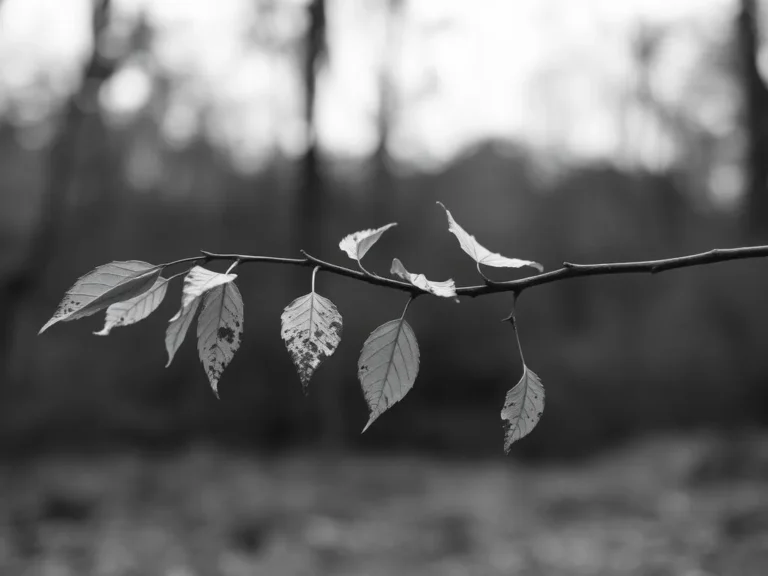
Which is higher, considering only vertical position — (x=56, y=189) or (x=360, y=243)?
(x=56, y=189)

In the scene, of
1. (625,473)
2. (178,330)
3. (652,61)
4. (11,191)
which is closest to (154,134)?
(11,191)

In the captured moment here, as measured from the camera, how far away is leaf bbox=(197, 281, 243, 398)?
0.97ft

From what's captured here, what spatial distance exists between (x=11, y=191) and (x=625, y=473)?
646cm

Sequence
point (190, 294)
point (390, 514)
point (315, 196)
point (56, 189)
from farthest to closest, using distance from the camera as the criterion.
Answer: point (315, 196)
point (56, 189)
point (390, 514)
point (190, 294)

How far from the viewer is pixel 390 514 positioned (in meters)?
4.04

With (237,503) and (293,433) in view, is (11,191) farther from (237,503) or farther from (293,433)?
(237,503)

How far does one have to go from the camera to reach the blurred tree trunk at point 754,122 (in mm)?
5727

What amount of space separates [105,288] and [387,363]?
128mm

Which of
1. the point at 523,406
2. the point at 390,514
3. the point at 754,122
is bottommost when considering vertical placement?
the point at 390,514

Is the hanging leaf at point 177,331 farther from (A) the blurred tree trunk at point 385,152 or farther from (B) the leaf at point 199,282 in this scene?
(A) the blurred tree trunk at point 385,152

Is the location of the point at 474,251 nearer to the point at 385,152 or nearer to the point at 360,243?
the point at 360,243

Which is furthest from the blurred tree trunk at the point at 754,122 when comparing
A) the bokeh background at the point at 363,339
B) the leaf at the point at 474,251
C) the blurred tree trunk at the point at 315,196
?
the leaf at the point at 474,251

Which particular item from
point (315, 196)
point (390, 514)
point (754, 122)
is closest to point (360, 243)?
point (390, 514)

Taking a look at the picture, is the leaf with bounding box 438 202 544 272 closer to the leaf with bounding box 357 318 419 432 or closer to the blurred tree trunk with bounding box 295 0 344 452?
the leaf with bounding box 357 318 419 432
